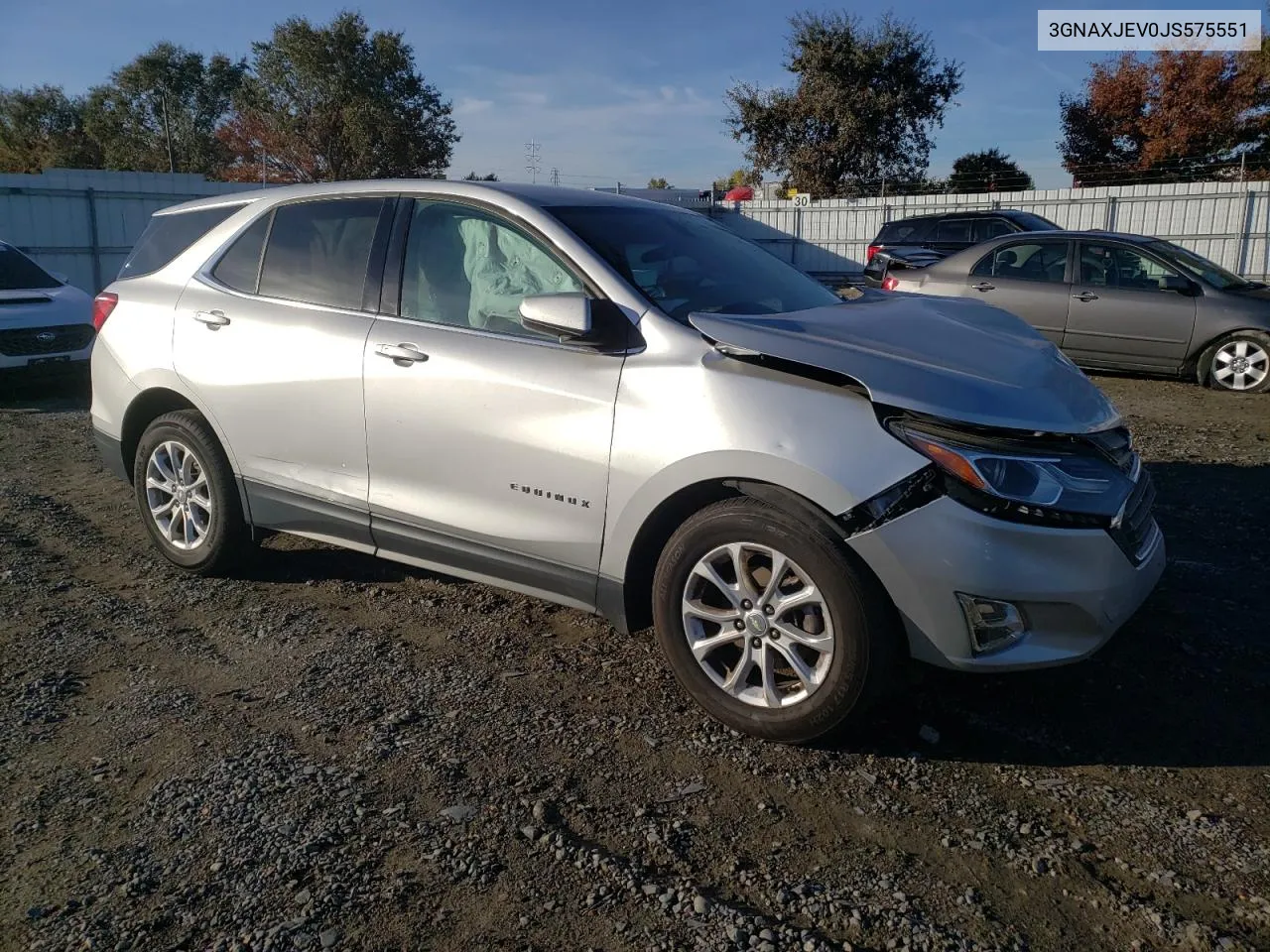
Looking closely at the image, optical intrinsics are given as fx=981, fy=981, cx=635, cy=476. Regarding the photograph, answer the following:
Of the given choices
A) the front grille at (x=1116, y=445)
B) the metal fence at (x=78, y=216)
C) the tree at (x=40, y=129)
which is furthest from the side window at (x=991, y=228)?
the tree at (x=40, y=129)

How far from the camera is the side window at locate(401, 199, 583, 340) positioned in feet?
12.3

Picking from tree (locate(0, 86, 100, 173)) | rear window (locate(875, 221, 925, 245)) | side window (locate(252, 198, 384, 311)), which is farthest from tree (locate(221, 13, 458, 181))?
side window (locate(252, 198, 384, 311))

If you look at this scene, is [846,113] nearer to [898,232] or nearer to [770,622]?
[898,232]

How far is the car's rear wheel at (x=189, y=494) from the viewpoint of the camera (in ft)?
15.0

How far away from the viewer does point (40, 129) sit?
143 feet

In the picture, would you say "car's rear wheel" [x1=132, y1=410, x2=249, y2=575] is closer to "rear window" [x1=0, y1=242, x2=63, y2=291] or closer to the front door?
the front door

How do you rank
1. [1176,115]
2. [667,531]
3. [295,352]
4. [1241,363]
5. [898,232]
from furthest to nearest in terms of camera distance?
[1176,115] < [898,232] < [1241,363] < [295,352] < [667,531]

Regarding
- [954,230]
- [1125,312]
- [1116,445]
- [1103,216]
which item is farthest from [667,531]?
[1103,216]

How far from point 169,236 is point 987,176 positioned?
1323 inches

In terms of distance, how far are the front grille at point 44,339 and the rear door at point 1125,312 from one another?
33.7 feet

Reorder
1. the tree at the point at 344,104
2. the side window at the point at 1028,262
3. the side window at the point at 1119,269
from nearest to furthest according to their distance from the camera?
1. the side window at the point at 1119,269
2. the side window at the point at 1028,262
3. the tree at the point at 344,104

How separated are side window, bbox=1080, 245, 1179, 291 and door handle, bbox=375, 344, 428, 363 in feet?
28.4

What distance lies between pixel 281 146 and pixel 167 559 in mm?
35314

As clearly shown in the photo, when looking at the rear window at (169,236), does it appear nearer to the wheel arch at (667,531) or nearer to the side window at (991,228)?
the wheel arch at (667,531)
